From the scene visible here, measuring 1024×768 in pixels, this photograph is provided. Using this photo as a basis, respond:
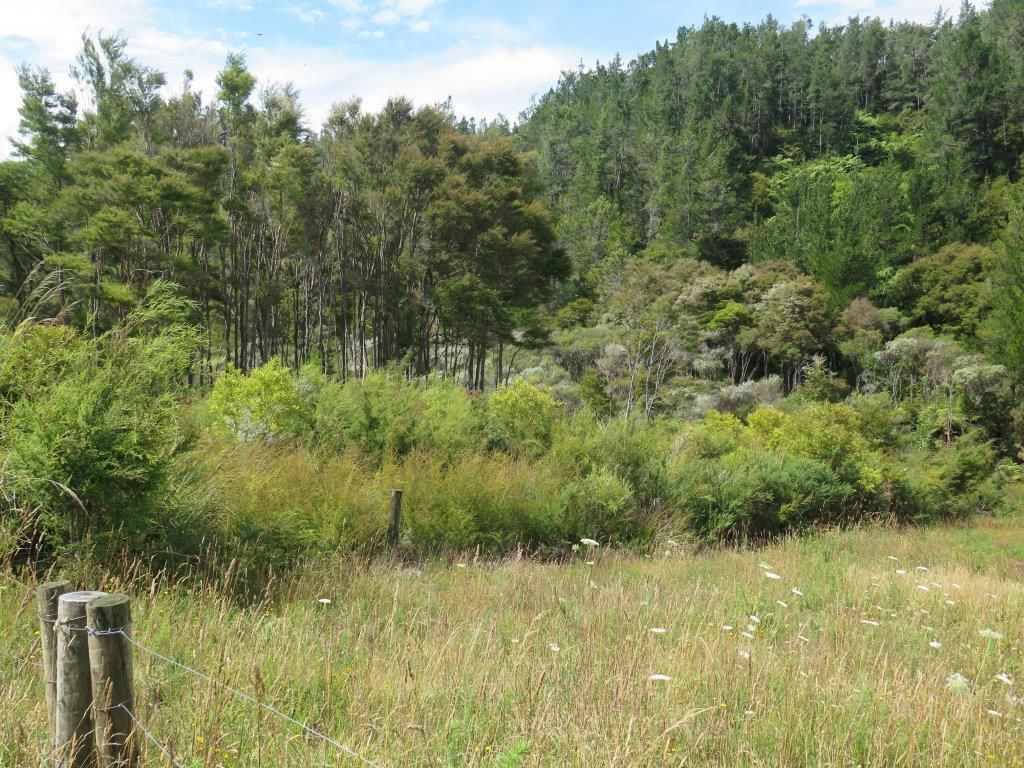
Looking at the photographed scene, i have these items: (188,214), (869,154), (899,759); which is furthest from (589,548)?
(869,154)

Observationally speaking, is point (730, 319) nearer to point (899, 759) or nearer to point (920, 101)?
point (899, 759)

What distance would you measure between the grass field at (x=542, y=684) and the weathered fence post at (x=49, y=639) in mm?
177

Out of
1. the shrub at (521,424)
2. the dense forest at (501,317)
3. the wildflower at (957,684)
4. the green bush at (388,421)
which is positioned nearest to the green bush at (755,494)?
the dense forest at (501,317)

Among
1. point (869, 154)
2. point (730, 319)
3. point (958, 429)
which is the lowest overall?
point (958, 429)

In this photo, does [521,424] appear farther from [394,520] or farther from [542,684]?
[542,684]

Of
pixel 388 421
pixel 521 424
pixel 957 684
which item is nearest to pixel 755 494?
pixel 521 424

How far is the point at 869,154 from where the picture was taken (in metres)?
65.5

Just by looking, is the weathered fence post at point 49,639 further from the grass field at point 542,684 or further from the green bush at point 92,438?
the green bush at point 92,438

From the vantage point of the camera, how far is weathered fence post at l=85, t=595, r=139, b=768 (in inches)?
84.2

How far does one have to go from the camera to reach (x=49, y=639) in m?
2.33

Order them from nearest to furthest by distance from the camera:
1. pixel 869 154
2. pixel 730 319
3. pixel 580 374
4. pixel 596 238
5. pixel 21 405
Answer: pixel 21 405
pixel 580 374
pixel 730 319
pixel 596 238
pixel 869 154

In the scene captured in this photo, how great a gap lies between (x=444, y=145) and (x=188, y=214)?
10.1 meters

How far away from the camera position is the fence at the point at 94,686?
215 centimetres

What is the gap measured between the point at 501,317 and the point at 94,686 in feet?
83.8
